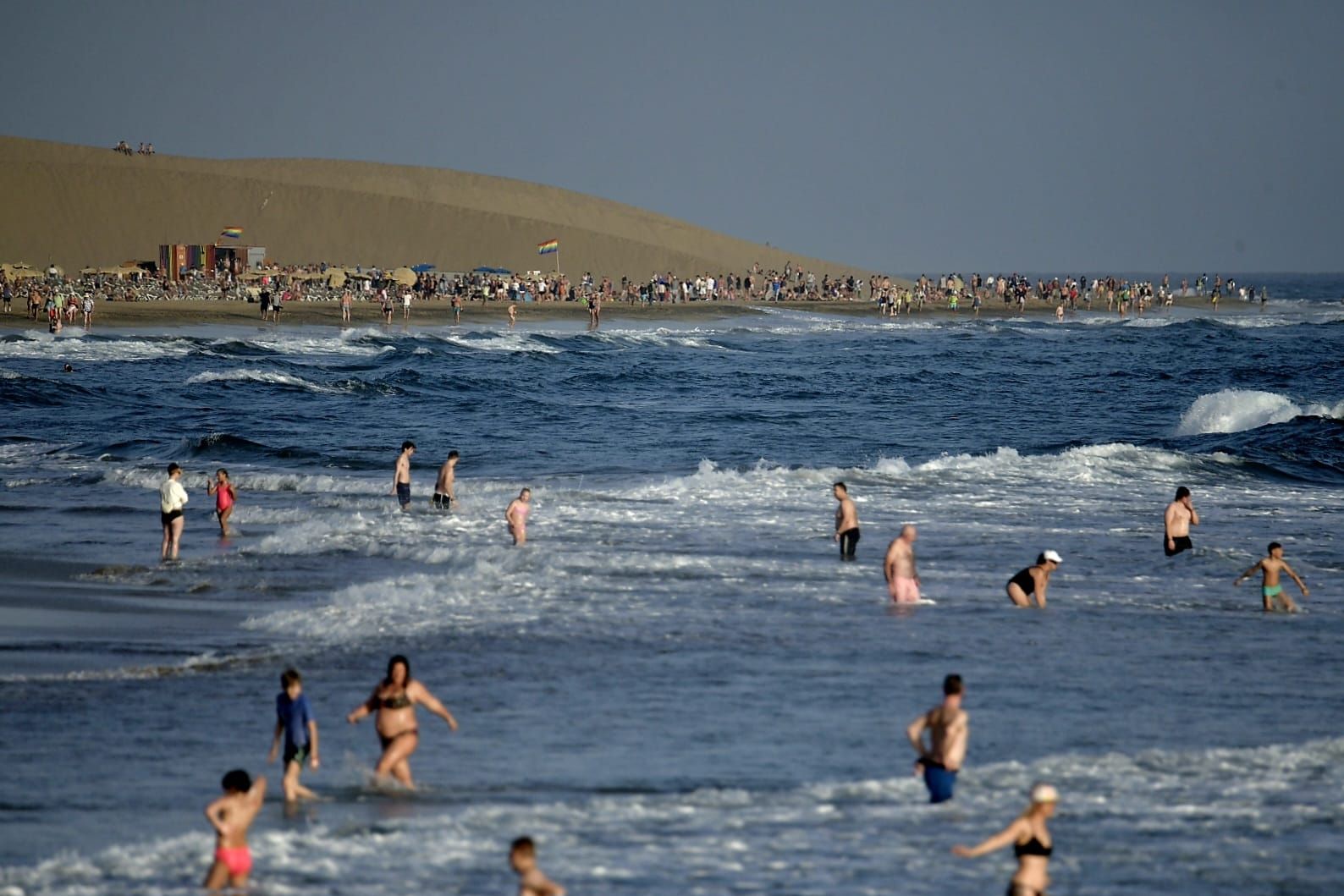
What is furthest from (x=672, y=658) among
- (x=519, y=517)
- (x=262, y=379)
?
(x=262, y=379)

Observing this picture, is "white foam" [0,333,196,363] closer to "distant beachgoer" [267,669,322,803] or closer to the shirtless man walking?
the shirtless man walking

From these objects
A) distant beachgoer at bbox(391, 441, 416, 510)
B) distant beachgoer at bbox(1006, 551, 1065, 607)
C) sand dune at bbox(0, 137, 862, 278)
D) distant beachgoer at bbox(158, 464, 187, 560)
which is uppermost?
sand dune at bbox(0, 137, 862, 278)

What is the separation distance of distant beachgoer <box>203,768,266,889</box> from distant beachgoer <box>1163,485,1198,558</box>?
43.6ft

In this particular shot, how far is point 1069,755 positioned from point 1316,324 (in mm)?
80821

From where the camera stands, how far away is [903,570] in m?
16.5

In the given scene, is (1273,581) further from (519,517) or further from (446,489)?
(446,489)

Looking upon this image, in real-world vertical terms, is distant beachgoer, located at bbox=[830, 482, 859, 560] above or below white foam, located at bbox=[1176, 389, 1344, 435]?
below

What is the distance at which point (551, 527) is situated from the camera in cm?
2158

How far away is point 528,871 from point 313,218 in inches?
4552

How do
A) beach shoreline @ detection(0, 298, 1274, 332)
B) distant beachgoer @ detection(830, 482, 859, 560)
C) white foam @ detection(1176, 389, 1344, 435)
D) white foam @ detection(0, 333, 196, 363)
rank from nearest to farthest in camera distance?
distant beachgoer @ detection(830, 482, 859, 560) → white foam @ detection(1176, 389, 1344, 435) → white foam @ detection(0, 333, 196, 363) → beach shoreline @ detection(0, 298, 1274, 332)

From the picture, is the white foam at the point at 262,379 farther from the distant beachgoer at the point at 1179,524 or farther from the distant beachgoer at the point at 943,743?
the distant beachgoer at the point at 943,743

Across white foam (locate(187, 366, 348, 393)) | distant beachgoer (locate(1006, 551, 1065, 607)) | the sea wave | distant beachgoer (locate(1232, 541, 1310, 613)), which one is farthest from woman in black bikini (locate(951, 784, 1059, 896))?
white foam (locate(187, 366, 348, 393))

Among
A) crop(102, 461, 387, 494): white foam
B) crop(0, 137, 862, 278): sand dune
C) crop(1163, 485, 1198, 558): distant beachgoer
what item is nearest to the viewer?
crop(1163, 485, 1198, 558): distant beachgoer

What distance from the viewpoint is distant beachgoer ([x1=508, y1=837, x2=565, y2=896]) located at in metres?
7.89
